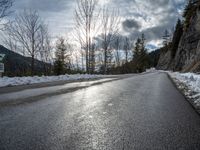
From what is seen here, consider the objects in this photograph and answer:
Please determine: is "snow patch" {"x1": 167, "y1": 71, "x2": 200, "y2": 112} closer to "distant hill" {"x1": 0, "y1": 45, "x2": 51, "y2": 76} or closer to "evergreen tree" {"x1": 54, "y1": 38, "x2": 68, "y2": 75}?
"distant hill" {"x1": 0, "y1": 45, "x2": 51, "y2": 76}

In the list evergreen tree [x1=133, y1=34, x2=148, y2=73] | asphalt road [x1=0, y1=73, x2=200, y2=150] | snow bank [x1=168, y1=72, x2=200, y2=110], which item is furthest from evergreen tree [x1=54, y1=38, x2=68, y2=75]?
evergreen tree [x1=133, y1=34, x2=148, y2=73]

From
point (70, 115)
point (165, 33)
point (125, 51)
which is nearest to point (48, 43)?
point (125, 51)

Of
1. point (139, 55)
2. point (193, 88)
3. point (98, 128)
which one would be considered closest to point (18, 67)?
point (193, 88)

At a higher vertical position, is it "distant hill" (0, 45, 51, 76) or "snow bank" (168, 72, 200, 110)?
"distant hill" (0, 45, 51, 76)

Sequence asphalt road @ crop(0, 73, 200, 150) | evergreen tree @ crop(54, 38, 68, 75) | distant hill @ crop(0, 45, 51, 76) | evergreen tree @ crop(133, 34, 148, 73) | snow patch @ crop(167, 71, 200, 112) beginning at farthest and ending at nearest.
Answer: evergreen tree @ crop(133, 34, 148, 73) < evergreen tree @ crop(54, 38, 68, 75) < distant hill @ crop(0, 45, 51, 76) < snow patch @ crop(167, 71, 200, 112) < asphalt road @ crop(0, 73, 200, 150)

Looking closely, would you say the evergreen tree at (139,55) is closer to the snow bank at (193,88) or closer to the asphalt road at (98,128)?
the snow bank at (193,88)

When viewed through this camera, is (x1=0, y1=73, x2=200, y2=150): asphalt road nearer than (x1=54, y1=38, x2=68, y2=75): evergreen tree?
Yes

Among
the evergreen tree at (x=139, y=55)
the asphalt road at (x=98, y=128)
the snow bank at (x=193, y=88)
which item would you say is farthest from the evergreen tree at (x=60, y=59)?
the evergreen tree at (x=139, y=55)

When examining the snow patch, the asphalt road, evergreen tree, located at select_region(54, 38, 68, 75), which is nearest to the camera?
the asphalt road

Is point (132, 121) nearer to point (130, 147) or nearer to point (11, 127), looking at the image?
point (130, 147)

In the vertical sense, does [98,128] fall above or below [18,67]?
below

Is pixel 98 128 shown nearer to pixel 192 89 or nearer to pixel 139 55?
pixel 192 89

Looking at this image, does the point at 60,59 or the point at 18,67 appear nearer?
the point at 60,59

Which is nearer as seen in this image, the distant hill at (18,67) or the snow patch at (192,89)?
the snow patch at (192,89)
